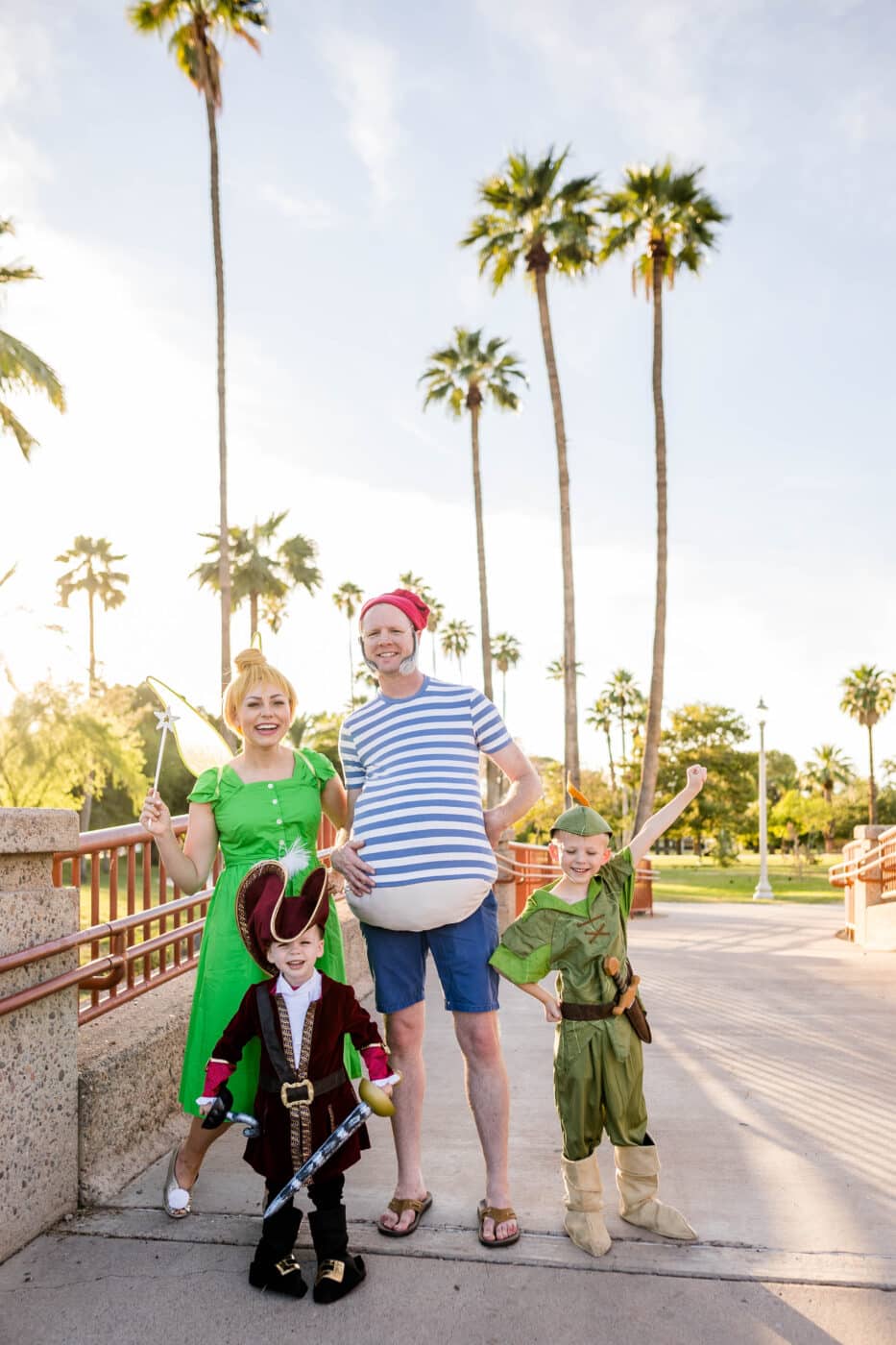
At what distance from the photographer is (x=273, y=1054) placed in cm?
Result: 285

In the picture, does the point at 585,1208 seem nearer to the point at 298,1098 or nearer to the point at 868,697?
the point at 298,1098

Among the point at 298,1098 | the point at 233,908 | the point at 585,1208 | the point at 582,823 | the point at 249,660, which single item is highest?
the point at 249,660

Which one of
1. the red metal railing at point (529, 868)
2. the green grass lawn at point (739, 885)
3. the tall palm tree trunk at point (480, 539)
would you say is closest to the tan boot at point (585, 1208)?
the red metal railing at point (529, 868)

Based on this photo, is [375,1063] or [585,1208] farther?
A: [585,1208]

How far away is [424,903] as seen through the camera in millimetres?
3049

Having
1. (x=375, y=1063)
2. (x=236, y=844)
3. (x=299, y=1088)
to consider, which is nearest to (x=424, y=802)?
(x=236, y=844)

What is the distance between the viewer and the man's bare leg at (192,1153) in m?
3.20

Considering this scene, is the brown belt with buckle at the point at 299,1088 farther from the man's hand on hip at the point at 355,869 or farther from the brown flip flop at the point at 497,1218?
the brown flip flop at the point at 497,1218

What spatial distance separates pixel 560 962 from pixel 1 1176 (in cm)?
174

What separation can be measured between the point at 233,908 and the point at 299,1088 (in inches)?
25.4

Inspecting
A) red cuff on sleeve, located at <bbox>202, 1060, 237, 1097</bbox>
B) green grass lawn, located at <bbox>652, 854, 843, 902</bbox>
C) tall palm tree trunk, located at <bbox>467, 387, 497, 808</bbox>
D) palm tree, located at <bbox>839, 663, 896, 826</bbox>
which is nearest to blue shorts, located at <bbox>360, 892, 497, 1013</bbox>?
red cuff on sleeve, located at <bbox>202, 1060, 237, 1097</bbox>

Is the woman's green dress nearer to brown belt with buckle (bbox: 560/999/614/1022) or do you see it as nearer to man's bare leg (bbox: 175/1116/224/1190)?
man's bare leg (bbox: 175/1116/224/1190)

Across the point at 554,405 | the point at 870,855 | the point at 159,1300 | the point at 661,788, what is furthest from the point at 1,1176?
the point at 661,788

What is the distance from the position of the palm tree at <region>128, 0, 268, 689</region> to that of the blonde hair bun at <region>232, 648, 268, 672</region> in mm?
18246
